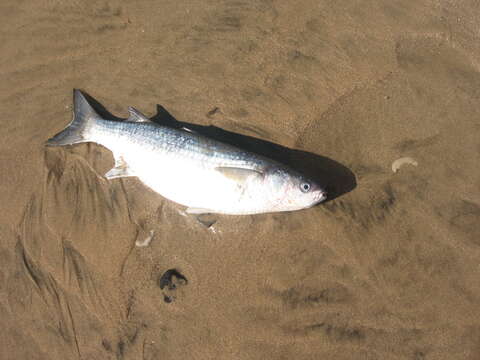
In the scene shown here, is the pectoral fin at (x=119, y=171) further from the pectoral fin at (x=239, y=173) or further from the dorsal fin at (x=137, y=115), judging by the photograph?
the pectoral fin at (x=239, y=173)

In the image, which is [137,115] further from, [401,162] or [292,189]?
[401,162]

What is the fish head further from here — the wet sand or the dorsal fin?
the dorsal fin

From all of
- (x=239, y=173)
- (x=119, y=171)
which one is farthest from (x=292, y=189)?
(x=119, y=171)

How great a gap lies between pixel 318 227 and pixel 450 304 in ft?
7.05

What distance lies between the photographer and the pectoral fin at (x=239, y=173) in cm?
423

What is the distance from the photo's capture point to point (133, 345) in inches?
184

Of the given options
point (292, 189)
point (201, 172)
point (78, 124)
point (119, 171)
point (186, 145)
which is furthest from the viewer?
point (78, 124)

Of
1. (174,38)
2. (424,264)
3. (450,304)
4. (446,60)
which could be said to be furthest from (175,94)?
(450,304)

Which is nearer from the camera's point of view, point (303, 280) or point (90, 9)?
point (303, 280)

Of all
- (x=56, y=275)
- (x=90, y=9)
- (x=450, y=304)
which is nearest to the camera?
(x=450, y=304)

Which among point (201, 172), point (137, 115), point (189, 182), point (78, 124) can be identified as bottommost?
point (189, 182)

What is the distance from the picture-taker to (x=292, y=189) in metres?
4.21

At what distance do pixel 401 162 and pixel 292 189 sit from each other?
6.13 feet

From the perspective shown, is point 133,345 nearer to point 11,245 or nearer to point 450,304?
point 11,245
